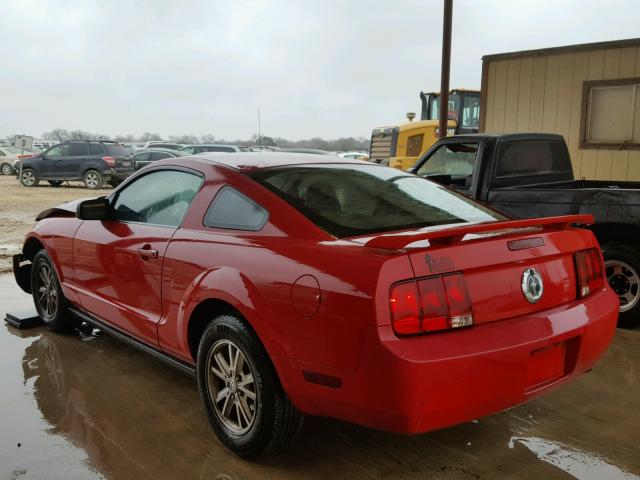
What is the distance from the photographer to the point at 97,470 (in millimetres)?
2904

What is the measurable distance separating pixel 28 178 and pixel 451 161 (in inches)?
820

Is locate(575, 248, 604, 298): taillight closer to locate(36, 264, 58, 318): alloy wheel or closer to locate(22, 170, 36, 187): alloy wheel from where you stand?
locate(36, 264, 58, 318): alloy wheel

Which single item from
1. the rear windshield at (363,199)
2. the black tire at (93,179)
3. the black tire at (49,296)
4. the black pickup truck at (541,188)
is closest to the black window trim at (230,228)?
the rear windshield at (363,199)

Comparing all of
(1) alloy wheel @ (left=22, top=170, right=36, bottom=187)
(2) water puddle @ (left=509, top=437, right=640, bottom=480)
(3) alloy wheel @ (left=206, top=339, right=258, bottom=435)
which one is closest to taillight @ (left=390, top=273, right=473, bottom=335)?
(3) alloy wheel @ (left=206, top=339, right=258, bottom=435)

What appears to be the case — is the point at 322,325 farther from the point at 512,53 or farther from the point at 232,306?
the point at 512,53

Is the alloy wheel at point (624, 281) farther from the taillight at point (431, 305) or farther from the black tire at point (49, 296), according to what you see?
the black tire at point (49, 296)

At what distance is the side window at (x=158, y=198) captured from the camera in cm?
357

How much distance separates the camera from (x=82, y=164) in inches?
883

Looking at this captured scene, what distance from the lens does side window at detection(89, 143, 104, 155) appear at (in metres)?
22.5

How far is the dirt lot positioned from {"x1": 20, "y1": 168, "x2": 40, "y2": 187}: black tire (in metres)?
0.30

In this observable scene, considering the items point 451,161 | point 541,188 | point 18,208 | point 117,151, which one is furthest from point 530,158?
point 117,151

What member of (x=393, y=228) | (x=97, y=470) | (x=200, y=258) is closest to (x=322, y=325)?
(x=393, y=228)

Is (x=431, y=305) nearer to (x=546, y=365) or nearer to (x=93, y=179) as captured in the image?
(x=546, y=365)

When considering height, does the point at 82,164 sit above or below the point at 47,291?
above
